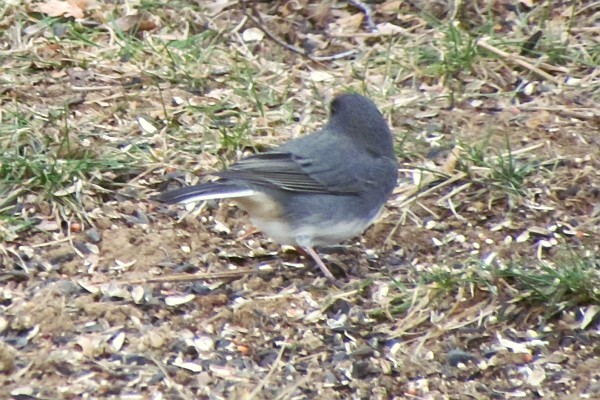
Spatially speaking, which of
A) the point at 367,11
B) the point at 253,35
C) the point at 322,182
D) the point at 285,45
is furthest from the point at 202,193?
the point at 367,11

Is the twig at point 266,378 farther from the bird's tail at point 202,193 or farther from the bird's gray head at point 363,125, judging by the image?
the bird's gray head at point 363,125

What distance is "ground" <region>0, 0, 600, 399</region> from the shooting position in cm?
318

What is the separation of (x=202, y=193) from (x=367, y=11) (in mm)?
2112

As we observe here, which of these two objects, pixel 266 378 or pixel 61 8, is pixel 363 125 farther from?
pixel 61 8

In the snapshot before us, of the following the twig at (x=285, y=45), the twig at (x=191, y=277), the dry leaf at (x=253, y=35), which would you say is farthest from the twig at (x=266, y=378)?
the dry leaf at (x=253, y=35)

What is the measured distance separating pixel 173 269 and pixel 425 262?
813 millimetres

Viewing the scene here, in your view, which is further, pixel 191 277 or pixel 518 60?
pixel 518 60

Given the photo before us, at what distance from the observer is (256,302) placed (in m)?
3.46

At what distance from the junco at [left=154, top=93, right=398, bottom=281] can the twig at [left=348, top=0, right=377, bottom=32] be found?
1422 mm

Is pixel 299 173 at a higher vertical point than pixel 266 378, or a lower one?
higher

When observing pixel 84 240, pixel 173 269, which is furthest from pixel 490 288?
pixel 84 240

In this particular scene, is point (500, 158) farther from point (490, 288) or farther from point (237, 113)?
point (237, 113)

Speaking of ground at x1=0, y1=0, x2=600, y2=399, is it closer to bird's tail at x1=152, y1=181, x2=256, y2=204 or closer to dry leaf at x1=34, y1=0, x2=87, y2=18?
dry leaf at x1=34, y1=0, x2=87, y2=18

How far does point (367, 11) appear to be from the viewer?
5.27 metres
